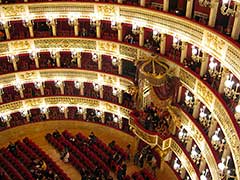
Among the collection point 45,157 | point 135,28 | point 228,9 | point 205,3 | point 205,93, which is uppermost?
point 135,28

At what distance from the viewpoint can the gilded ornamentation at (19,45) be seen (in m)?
34.7

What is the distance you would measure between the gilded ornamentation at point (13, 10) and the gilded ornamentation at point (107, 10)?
6.47 m

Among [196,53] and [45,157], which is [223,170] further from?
[45,157]

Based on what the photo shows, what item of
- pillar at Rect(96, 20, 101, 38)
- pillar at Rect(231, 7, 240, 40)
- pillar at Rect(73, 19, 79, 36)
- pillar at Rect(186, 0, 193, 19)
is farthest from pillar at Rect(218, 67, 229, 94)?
pillar at Rect(73, 19, 79, 36)

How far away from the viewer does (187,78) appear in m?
29.7

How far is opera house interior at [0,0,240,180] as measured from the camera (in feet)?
88.7

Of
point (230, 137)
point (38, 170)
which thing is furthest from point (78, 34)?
point (230, 137)

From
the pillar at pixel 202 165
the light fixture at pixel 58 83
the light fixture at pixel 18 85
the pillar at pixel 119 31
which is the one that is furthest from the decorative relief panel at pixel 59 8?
the pillar at pixel 202 165

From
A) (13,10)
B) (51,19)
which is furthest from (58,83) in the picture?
(13,10)

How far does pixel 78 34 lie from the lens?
3556cm

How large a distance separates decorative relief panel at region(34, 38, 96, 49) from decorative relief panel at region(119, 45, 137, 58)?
2.79 m

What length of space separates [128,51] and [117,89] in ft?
17.4

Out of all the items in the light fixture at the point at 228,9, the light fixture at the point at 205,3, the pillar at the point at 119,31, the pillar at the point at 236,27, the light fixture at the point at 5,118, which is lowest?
the pillar at the point at 236,27

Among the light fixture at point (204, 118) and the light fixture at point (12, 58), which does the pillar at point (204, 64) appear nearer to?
the light fixture at point (204, 118)
